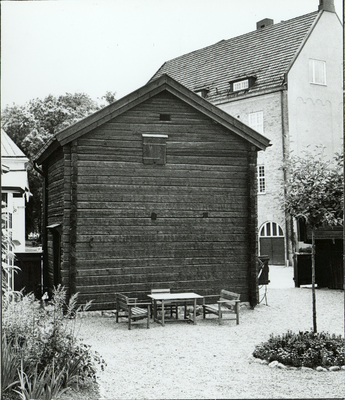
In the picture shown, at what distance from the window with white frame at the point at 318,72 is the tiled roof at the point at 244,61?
3.39ft

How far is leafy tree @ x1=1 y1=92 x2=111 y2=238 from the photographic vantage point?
16230 millimetres

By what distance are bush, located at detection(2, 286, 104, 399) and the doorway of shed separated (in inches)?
669

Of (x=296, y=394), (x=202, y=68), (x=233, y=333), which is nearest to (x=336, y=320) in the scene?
(x=233, y=333)

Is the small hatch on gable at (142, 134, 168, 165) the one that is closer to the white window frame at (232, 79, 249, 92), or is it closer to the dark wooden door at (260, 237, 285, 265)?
the dark wooden door at (260, 237, 285, 265)

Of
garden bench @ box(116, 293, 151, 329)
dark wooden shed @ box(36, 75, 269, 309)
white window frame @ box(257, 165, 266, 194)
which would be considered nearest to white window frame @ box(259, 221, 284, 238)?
white window frame @ box(257, 165, 266, 194)

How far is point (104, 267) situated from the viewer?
48.7ft

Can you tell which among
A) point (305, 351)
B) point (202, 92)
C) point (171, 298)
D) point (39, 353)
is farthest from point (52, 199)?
point (202, 92)

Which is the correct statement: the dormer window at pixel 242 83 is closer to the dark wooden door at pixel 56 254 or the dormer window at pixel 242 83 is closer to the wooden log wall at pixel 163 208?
the wooden log wall at pixel 163 208

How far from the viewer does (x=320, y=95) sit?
57.5 feet

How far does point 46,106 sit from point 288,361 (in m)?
11.3

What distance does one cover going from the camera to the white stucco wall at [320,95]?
617 inches

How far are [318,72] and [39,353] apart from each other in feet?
46.7

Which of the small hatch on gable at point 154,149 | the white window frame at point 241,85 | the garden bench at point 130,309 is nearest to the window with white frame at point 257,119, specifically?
the white window frame at point 241,85

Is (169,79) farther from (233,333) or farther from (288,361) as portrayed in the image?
(288,361)
